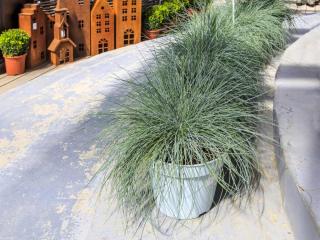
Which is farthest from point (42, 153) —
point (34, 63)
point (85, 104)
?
point (34, 63)

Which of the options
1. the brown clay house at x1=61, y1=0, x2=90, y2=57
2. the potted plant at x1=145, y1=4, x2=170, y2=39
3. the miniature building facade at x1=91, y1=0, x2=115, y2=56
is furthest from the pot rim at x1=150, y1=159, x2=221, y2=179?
the potted plant at x1=145, y1=4, x2=170, y2=39

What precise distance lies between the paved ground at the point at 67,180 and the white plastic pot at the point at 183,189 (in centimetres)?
7

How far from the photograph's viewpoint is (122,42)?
5.43m

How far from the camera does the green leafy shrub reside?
4.32 meters

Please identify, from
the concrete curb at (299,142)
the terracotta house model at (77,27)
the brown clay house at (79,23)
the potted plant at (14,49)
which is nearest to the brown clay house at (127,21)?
the terracotta house model at (77,27)

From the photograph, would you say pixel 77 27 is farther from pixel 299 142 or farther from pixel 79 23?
pixel 299 142

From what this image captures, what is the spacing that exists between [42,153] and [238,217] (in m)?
1.27

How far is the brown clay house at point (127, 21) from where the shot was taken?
210 inches

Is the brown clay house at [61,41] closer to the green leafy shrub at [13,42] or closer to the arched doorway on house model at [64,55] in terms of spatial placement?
the arched doorway on house model at [64,55]

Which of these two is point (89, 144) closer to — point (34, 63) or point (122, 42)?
point (34, 63)

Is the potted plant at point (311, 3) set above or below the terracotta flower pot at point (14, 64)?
above

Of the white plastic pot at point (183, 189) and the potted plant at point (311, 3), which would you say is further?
the potted plant at point (311, 3)

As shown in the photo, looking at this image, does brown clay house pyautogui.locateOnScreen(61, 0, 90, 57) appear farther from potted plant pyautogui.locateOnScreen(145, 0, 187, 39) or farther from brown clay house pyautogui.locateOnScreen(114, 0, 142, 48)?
potted plant pyautogui.locateOnScreen(145, 0, 187, 39)

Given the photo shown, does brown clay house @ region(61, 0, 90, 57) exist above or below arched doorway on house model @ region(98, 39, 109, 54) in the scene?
above
